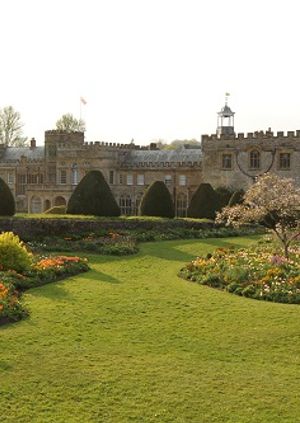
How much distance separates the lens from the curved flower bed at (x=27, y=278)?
1481cm

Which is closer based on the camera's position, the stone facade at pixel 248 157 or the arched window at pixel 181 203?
the stone facade at pixel 248 157

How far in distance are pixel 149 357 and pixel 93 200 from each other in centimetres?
2163

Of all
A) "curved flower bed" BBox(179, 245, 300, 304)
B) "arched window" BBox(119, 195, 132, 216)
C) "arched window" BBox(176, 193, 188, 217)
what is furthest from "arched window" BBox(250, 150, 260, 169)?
"curved flower bed" BBox(179, 245, 300, 304)

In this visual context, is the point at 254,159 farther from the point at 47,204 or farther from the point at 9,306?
the point at 9,306

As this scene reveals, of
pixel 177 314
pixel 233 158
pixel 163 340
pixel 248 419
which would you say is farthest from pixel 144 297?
pixel 233 158

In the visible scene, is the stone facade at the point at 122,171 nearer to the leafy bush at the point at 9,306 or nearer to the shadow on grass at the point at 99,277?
the shadow on grass at the point at 99,277

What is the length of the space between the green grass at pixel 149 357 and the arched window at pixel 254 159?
107 ft

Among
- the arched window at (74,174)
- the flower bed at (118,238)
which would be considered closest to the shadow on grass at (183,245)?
the flower bed at (118,238)

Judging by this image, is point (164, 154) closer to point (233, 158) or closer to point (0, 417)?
point (233, 158)

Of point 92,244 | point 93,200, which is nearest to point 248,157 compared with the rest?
point 93,200

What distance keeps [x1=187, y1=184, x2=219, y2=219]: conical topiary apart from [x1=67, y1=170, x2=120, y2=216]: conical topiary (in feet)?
18.0

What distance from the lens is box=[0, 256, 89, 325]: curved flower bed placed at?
1481cm

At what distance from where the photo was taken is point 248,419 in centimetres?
970

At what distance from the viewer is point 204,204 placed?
3709cm
